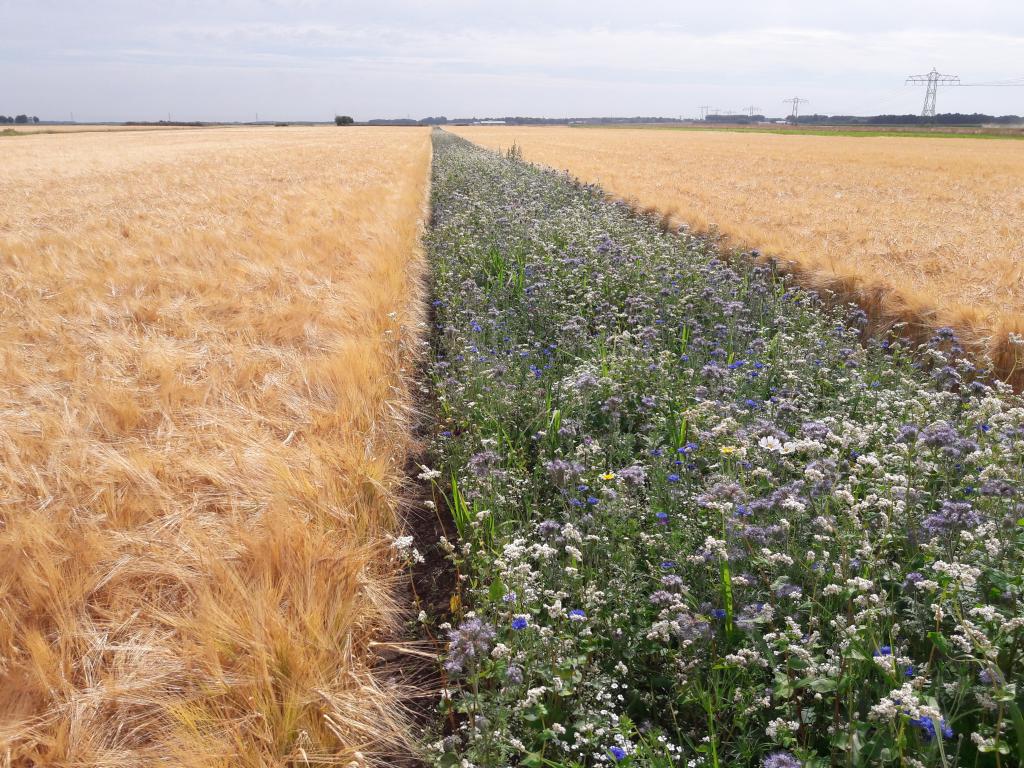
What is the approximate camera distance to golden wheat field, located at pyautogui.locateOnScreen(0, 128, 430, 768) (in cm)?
197

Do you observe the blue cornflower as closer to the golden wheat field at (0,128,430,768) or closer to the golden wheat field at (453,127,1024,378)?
the golden wheat field at (0,128,430,768)

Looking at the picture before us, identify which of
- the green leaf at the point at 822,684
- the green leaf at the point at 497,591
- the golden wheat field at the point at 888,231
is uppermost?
the golden wheat field at the point at 888,231

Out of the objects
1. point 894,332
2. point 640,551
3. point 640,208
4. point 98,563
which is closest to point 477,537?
point 640,551

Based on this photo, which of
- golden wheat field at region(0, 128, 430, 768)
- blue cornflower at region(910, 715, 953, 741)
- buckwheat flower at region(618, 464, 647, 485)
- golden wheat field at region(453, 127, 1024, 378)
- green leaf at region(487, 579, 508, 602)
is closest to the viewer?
blue cornflower at region(910, 715, 953, 741)

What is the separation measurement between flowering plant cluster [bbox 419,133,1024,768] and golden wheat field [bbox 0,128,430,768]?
0.41 m

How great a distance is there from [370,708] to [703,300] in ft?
15.7

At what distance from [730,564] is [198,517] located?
83.7 inches

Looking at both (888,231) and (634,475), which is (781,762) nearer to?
(634,475)

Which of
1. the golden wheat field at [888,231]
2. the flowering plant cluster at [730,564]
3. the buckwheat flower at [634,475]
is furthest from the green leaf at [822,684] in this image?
the golden wheat field at [888,231]

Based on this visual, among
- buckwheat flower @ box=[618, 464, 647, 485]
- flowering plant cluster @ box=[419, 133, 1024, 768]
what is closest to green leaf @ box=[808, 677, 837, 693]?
flowering plant cluster @ box=[419, 133, 1024, 768]

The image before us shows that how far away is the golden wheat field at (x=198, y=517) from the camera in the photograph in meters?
1.97

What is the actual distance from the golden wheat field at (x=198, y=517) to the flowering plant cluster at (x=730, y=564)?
1.35 feet

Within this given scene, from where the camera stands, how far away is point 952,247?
811cm

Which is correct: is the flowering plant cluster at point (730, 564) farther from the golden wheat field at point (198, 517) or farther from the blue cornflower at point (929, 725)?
the golden wheat field at point (198, 517)
